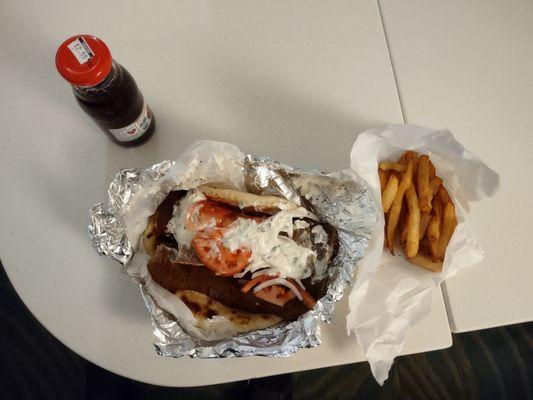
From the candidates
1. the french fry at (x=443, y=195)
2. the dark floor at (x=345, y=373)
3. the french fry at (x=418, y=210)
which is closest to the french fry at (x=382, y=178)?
the french fry at (x=418, y=210)

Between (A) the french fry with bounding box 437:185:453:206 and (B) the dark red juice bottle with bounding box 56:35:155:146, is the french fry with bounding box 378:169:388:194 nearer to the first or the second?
(A) the french fry with bounding box 437:185:453:206

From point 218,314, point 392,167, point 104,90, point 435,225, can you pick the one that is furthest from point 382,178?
point 104,90

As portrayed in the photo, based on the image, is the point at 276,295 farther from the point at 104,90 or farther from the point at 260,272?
the point at 104,90

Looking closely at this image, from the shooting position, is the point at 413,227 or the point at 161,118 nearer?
the point at 413,227

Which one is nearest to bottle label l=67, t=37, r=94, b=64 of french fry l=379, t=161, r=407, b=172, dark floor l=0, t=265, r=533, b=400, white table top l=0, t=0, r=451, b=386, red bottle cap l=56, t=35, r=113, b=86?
red bottle cap l=56, t=35, r=113, b=86

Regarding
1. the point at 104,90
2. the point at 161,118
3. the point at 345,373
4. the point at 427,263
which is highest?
the point at 104,90

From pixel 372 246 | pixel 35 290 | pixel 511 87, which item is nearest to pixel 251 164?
pixel 372 246

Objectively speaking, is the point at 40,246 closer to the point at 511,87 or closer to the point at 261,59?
the point at 261,59
